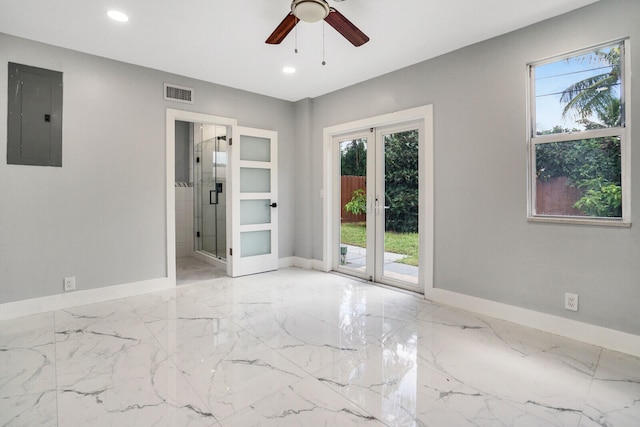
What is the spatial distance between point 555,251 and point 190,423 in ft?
9.57

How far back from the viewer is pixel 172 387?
1.96 metres

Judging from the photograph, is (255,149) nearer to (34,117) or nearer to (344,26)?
(34,117)

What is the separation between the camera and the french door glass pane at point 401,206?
12.8 feet

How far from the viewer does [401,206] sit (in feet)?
13.2

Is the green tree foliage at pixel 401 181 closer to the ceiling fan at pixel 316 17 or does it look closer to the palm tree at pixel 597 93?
the palm tree at pixel 597 93

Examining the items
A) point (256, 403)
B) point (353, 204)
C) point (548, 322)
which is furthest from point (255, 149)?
point (548, 322)

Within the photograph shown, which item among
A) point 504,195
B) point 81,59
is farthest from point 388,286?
point 81,59

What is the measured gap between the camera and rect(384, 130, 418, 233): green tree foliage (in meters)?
3.89

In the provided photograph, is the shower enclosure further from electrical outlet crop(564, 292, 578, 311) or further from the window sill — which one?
electrical outlet crop(564, 292, 578, 311)

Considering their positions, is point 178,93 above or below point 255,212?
above

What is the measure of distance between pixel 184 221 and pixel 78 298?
8.83 feet

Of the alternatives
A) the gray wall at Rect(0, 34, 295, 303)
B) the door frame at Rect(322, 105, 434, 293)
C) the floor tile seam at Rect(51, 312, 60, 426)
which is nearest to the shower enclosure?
the gray wall at Rect(0, 34, 295, 303)

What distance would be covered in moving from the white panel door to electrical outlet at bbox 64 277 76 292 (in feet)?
5.88

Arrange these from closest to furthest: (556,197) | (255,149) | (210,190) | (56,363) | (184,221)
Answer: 1. (56,363)
2. (556,197)
3. (255,149)
4. (210,190)
5. (184,221)
